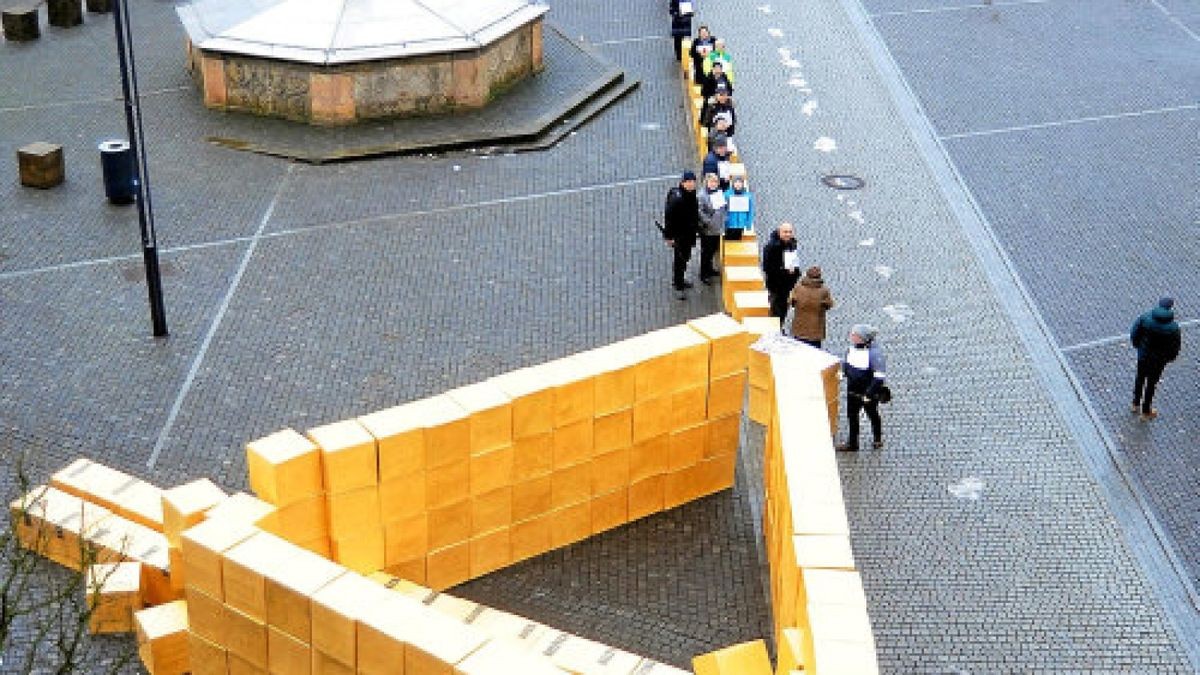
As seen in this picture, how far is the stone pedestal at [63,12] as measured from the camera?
30062 millimetres

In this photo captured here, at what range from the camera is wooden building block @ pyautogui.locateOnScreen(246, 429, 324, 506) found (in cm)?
1416

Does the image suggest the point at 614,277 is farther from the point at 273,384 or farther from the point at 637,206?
the point at 273,384

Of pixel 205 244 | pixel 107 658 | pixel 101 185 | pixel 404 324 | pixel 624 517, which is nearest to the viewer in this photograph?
pixel 107 658

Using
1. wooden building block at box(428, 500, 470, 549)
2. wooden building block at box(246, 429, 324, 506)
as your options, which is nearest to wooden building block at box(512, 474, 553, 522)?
wooden building block at box(428, 500, 470, 549)

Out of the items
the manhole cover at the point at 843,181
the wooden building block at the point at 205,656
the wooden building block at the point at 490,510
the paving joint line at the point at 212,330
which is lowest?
the paving joint line at the point at 212,330

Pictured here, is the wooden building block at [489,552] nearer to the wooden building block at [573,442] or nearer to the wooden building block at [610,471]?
the wooden building block at [573,442]

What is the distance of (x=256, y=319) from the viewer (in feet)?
66.3

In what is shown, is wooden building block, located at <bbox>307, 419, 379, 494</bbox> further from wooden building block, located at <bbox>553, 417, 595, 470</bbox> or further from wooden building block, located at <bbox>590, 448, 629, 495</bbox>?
wooden building block, located at <bbox>590, 448, 629, 495</bbox>

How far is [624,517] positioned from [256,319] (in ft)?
18.9

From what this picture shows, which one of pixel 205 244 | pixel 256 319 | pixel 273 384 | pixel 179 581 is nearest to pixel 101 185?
pixel 205 244

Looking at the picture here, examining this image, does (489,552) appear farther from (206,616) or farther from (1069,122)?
(1069,122)

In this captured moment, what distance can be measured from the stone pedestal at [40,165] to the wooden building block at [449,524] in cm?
1068

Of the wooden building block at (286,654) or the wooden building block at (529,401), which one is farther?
the wooden building block at (529,401)

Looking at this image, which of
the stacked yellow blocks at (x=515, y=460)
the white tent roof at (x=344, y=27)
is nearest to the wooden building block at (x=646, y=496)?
the stacked yellow blocks at (x=515, y=460)
